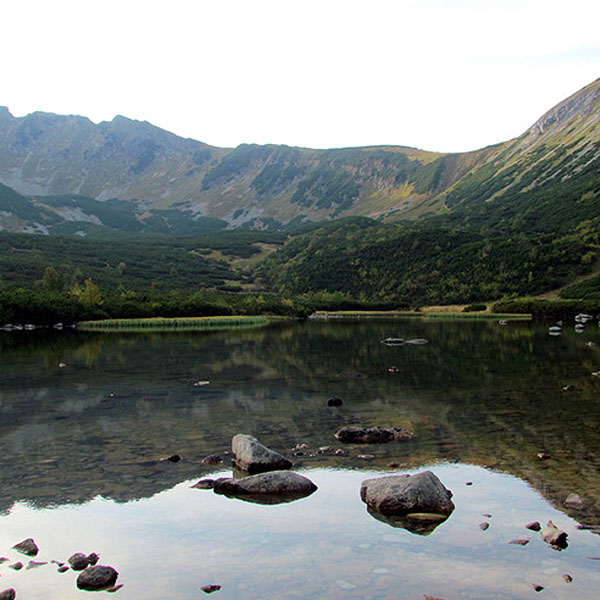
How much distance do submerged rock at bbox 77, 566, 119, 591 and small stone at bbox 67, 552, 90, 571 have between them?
2.00 feet

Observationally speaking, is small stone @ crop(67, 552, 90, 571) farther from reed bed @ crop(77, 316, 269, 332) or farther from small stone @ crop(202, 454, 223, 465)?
reed bed @ crop(77, 316, 269, 332)

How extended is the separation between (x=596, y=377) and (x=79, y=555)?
39.8 meters

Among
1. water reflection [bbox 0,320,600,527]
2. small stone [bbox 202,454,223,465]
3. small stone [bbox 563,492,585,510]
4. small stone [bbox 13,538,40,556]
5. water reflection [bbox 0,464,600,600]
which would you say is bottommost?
water reflection [bbox 0,320,600,527]

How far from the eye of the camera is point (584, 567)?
42.4ft

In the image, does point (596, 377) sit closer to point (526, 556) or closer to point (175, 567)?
point (526, 556)

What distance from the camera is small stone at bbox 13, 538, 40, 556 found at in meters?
14.0

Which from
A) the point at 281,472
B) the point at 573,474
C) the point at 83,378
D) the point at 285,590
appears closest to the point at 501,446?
the point at 573,474

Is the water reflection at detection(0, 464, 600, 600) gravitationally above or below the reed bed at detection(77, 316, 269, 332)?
above

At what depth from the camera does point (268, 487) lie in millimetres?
18469

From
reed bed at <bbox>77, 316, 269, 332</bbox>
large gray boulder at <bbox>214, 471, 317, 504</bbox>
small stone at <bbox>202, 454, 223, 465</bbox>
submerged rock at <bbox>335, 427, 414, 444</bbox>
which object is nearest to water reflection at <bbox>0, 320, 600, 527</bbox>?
small stone at <bbox>202, 454, 223, 465</bbox>

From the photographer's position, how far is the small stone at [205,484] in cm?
1882

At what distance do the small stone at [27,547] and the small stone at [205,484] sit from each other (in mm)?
5537

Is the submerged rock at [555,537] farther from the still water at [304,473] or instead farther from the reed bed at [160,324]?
the reed bed at [160,324]

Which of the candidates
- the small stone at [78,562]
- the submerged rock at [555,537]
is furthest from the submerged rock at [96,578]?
the submerged rock at [555,537]
